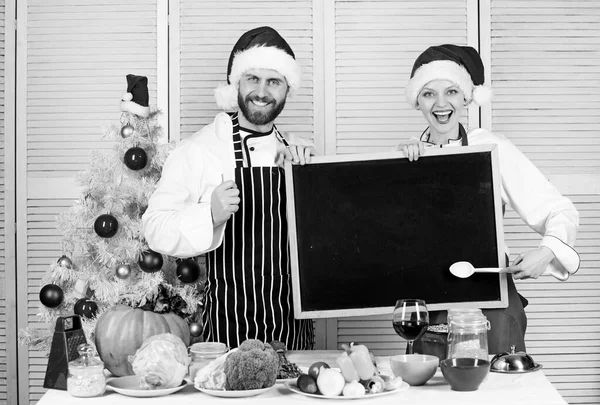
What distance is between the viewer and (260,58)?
9.61ft

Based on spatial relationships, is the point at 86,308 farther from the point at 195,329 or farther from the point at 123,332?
the point at 123,332

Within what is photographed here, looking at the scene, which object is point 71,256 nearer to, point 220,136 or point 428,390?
point 220,136

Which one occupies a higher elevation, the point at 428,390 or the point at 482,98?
the point at 482,98

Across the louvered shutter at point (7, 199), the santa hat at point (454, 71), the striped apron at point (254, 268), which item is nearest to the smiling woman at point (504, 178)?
the santa hat at point (454, 71)

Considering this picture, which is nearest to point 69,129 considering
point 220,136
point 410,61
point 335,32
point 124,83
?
point 124,83

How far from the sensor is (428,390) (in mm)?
1934

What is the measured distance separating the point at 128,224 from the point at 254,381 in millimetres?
1507

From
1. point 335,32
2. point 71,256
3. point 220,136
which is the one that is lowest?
point 71,256

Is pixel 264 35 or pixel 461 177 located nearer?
pixel 461 177

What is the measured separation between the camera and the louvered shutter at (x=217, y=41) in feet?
11.9

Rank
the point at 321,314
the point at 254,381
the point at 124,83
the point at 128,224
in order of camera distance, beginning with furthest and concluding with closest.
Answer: the point at 124,83 → the point at 128,224 → the point at 321,314 → the point at 254,381

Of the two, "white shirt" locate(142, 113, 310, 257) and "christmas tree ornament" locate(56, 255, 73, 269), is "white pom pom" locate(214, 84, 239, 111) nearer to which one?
"white shirt" locate(142, 113, 310, 257)

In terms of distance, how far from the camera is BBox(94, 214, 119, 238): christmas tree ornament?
10.2ft

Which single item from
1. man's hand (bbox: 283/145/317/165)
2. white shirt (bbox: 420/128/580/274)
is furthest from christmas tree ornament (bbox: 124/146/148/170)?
white shirt (bbox: 420/128/580/274)
